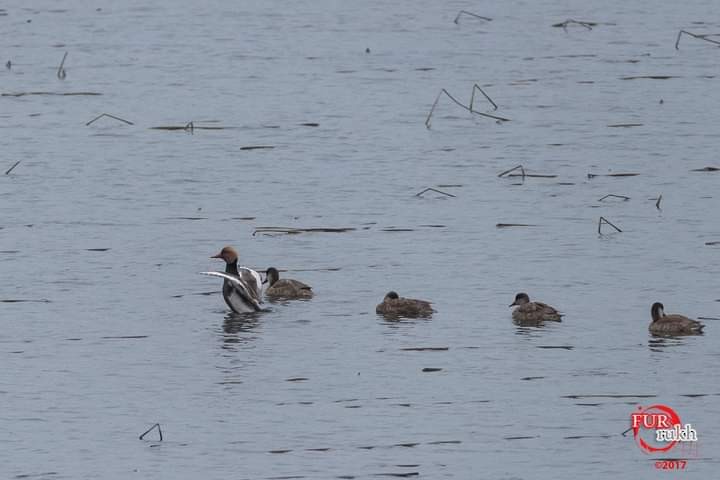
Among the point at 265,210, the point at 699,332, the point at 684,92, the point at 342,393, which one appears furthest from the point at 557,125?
the point at 342,393

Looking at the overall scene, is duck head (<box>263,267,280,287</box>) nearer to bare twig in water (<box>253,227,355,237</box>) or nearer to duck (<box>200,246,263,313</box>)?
duck (<box>200,246,263,313</box>)

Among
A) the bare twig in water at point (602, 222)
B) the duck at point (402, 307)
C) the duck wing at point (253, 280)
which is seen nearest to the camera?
the duck at point (402, 307)

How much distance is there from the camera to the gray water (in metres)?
16.4

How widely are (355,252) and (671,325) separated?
5.93 m

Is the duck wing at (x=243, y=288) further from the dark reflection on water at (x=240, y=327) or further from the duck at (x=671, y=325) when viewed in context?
the duck at (x=671, y=325)

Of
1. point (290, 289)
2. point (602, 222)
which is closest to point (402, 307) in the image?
point (290, 289)

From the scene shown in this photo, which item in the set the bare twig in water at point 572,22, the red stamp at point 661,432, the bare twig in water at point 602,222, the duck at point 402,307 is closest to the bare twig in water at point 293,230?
the bare twig in water at point 602,222

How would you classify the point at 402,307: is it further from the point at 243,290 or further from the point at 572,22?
the point at 572,22

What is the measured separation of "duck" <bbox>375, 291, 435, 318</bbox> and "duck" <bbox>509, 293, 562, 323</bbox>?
40.9 inches

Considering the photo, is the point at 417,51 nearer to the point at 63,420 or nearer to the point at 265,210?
the point at 265,210

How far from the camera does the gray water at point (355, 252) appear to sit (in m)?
16.4

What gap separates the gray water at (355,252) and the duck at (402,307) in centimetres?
19

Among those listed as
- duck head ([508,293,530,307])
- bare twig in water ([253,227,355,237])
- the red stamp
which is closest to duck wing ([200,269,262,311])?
duck head ([508,293,530,307])

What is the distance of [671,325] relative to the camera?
19312 mm
